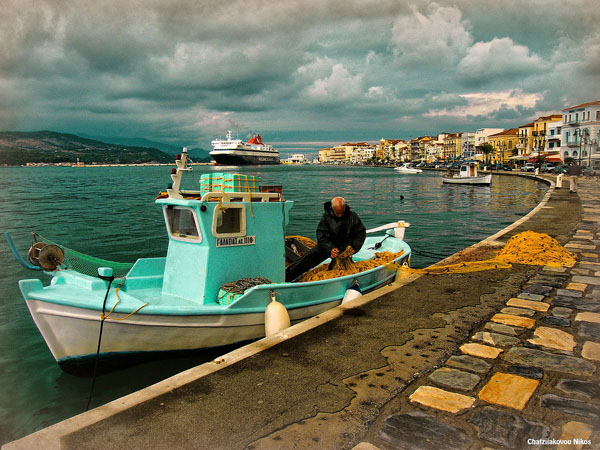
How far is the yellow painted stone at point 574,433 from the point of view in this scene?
2.91 metres

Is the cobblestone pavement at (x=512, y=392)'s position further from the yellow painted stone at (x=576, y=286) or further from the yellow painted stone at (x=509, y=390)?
the yellow painted stone at (x=576, y=286)

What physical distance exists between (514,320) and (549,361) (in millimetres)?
1234

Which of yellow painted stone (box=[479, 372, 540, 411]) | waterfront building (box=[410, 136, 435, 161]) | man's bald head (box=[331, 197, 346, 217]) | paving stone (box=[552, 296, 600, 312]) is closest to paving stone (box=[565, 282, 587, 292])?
paving stone (box=[552, 296, 600, 312])

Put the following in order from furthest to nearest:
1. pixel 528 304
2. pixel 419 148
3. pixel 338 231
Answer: pixel 419 148
pixel 338 231
pixel 528 304

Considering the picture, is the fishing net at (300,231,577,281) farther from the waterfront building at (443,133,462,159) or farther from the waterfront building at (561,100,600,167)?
the waterfront building at (443,133,462,159)

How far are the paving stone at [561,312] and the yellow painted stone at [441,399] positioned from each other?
2.74m

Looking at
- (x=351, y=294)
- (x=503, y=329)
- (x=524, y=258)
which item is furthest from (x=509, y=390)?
(x=524, y=258)

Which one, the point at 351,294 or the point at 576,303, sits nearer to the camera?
the point at 576,303

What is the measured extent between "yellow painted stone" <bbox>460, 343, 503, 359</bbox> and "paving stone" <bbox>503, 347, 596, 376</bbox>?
105 millimetres

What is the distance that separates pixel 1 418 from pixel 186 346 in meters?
2.48

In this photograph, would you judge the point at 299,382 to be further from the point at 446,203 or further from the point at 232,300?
the point at 446,203

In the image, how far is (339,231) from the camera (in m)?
7.80

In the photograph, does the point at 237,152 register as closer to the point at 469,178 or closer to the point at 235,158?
the point at 235,158

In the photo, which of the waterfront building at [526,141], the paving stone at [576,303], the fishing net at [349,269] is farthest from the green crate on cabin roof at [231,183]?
the waterfront building at [526,141]
